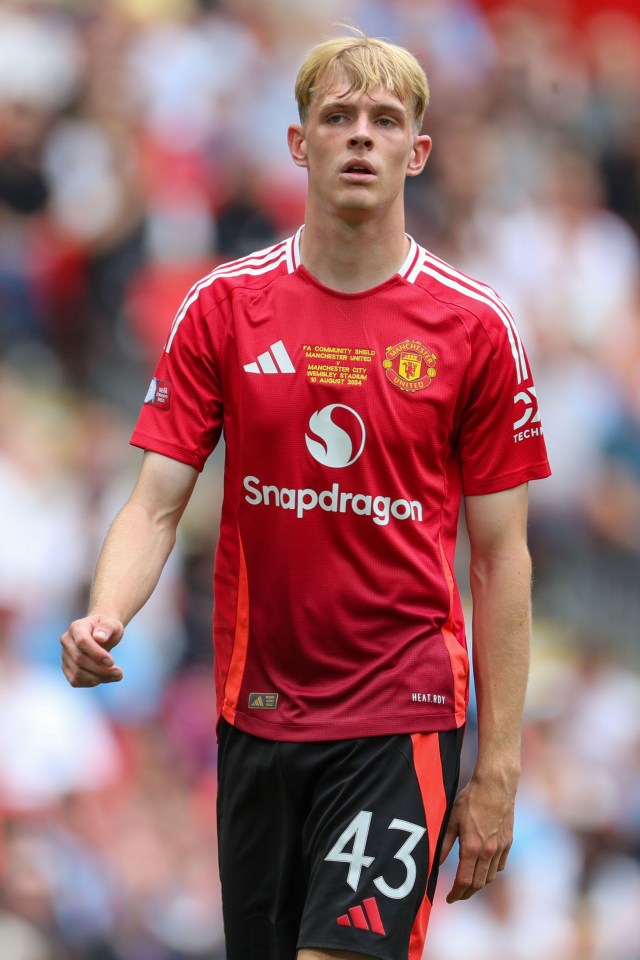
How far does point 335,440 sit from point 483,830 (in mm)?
1028

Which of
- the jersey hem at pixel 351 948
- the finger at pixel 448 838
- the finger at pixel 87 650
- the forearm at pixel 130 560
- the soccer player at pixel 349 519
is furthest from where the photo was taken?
the finger at pixel 448 838

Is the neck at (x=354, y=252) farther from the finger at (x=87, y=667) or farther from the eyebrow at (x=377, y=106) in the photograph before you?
the finger at (x=87, y=667)

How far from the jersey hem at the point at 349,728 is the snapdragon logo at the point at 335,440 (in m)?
0.63

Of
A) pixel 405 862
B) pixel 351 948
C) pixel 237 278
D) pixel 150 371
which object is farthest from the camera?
pixel 150 371

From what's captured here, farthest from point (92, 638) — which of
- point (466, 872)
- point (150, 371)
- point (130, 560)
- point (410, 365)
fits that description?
point (150, 371)

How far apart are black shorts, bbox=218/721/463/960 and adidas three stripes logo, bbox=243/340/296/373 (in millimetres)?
901

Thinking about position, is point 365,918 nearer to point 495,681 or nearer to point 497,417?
point 495,681

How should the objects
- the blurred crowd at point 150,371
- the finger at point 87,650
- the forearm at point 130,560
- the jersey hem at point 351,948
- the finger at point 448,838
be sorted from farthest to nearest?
the blurred crowd at point 150,371 → the finger at point 448,838 → the forearm at point 130,560 → the jersey hem at point 351,948 → the finger at point 87,650

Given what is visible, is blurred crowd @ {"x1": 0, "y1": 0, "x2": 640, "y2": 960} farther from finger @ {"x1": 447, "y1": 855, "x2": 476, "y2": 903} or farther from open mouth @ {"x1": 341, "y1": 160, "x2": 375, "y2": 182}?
open mouth @ {"x1": 341, "y1": 160, "x2": 375, "y2": 182}

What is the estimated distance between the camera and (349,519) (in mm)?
3562

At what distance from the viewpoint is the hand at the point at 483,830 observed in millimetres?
3629

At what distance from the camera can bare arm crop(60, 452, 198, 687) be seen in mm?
3373

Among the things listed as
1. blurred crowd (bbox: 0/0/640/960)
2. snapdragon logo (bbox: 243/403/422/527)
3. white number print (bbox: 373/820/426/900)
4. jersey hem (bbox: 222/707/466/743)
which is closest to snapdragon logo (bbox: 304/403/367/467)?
snapdragon logo (bbox: 243/403/422/527)

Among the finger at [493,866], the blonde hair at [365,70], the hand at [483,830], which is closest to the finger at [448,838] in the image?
the hand at [483,830]
